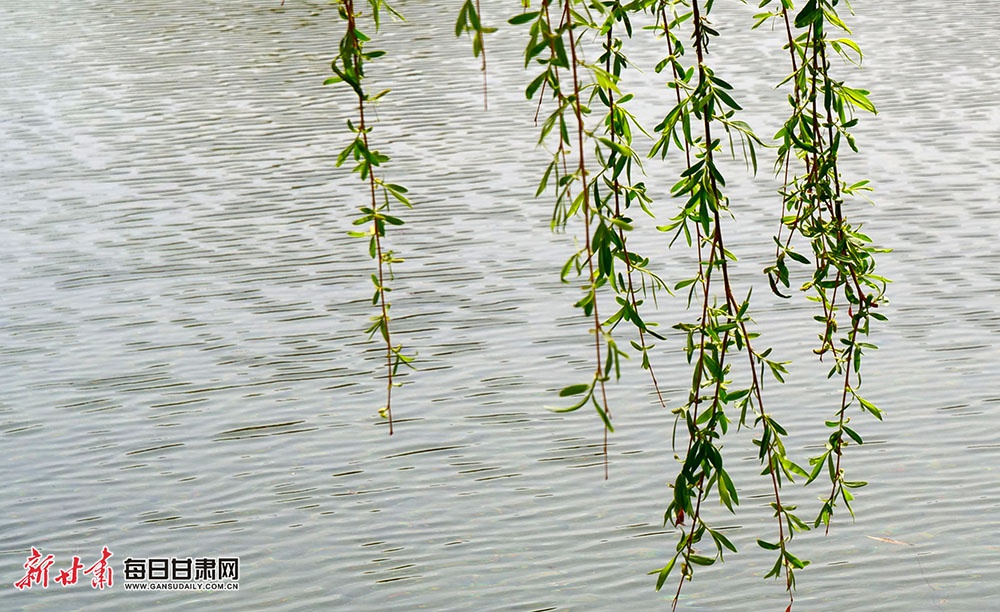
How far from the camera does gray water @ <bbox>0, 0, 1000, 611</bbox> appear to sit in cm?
251

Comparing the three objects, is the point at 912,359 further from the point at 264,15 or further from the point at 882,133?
the point at 264,15

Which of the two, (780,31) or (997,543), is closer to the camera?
(997,543)

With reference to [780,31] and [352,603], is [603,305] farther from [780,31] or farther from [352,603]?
[780,31]

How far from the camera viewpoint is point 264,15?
7637 mm

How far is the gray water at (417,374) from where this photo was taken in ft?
8.23

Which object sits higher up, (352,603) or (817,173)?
(817,173)

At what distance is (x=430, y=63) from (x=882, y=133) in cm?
223

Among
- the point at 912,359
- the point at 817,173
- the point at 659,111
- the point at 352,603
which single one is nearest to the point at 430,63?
the point at 659,111

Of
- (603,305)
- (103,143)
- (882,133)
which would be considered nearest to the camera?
(603,305)

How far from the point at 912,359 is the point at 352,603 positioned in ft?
4.93

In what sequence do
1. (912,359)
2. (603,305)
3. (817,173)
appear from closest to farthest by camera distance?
1. (817,173)
2. (912,359)
3. (603,305)

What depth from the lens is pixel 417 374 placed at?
3254mm

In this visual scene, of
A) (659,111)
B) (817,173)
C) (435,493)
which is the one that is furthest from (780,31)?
(817,173)

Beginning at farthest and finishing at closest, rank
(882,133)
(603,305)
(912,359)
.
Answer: (882,133) → (603,305) → (912,359)
